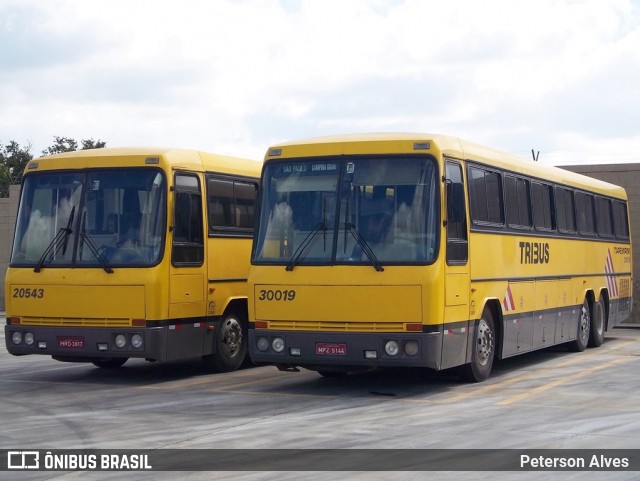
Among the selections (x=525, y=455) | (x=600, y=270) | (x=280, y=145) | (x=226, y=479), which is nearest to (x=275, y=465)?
(x=226, y=479)

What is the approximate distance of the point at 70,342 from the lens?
617 inches

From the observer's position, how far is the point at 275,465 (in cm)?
952

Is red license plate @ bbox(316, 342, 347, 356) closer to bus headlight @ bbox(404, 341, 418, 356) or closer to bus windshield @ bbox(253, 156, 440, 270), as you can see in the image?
bus headlight @ bbox(404, 341, 418, 356)

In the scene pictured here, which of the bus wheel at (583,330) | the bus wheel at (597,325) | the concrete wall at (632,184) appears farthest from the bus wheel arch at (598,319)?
the concrete wall at (632,184)

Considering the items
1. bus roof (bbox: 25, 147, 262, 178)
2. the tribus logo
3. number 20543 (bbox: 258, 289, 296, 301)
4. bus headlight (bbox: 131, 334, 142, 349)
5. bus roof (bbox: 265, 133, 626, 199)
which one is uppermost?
bus roof (bbox: 25, 147, 262, 178)

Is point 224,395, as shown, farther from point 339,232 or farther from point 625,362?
point 625,362

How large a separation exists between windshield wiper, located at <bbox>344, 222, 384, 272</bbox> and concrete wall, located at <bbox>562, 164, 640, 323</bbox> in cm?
1913

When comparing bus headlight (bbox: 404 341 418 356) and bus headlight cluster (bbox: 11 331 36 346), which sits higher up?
bus headlight cluster (bbox: 11 331 36 346)

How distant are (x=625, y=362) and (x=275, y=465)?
36.2 feet

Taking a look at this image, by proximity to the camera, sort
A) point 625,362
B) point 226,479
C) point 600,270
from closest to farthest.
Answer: point 226,479
point 625,362
point 600,270

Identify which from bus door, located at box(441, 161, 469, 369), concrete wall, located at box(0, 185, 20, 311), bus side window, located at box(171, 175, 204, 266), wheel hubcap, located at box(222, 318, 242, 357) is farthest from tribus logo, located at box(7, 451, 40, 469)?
concrete wall, located at box(0, 185, 20, 311)

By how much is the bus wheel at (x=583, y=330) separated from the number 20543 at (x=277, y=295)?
8.27m

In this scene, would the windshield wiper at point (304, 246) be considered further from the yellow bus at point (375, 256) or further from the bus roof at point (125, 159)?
the bus roof at point (125, 159)

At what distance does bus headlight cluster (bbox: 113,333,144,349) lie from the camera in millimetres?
15359
